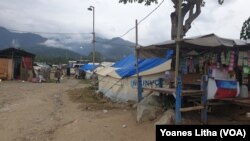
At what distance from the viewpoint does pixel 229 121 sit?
28.0 feet

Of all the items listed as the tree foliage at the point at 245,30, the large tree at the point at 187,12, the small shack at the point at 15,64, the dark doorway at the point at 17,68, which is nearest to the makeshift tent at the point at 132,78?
the large tree at the point at 187,12

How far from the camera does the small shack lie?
30906mm

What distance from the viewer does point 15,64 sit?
1264 inches

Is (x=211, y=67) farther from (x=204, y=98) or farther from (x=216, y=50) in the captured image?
(x=204, y=98)

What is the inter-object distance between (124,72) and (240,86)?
6034 mm

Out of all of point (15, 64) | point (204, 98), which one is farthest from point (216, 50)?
point (15, 64)

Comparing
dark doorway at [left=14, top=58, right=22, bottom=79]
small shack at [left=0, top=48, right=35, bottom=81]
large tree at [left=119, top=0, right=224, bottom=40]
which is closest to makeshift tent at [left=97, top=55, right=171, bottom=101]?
large tree at [left=119, top=0, right=224, bottom=40]

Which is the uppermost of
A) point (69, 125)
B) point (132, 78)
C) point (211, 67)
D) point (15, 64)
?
point (15, 64)

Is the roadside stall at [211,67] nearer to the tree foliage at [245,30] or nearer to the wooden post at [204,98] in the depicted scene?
the wooden post at [204,98]

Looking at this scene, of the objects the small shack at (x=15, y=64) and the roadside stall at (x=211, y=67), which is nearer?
the roadside stall at (x=211, y=67)

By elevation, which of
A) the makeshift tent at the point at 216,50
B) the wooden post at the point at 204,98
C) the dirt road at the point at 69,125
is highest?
the makeshift tent at the point at 216,50

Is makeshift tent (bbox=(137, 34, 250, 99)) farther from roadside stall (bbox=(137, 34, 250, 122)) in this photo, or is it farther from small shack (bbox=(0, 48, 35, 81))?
small shack (bbox=(0, 48, 35, 81))

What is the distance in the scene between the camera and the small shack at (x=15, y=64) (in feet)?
101

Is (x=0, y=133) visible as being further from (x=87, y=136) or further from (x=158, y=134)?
(x=158, y=134)
